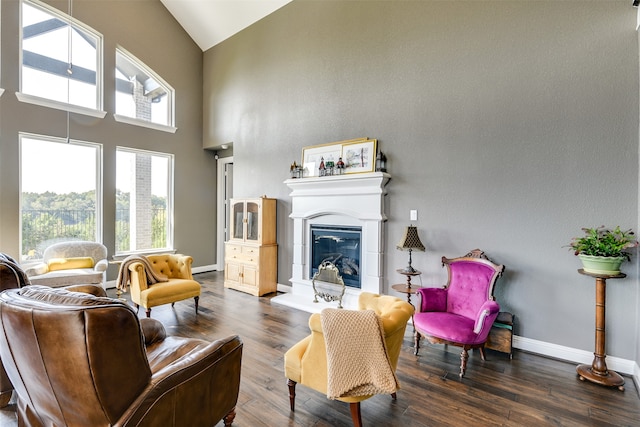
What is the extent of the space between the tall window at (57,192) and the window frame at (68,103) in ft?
1.66

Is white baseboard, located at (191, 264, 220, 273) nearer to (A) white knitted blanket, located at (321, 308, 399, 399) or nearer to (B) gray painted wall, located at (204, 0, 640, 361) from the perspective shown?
(B) gray painted wall, located at (204, 0, 640, 361)

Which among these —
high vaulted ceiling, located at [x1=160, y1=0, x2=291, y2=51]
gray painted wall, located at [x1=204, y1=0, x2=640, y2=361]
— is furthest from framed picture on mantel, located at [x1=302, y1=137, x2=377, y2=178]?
high vaulted ceiling, located at [x1=160, y1=0, x2=291, y2=51]

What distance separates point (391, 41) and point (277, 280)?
395 centimetres

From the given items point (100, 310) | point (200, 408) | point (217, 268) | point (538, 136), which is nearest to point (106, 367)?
point (100, 310)

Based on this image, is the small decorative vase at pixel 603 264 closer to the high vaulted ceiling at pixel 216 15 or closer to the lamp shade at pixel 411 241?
the lamp shade at pixel 411 241

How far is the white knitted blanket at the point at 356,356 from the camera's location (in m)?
1.69

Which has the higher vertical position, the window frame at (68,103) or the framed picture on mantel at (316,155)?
the window frame at (68,103)

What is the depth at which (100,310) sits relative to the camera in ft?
3.54

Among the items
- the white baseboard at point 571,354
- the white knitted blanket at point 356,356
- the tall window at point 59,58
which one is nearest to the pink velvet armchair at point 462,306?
the white baseboard at point 571,354

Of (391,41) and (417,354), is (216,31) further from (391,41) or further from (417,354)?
(417,354)

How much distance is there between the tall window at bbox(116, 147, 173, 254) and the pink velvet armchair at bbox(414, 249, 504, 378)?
5130 mm

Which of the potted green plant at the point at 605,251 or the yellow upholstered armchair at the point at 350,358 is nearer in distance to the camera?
the yellow upholstered armchair at the point at 350,358

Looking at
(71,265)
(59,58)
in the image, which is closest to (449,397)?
(71,265)

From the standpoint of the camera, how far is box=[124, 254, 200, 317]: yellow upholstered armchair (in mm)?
3482
